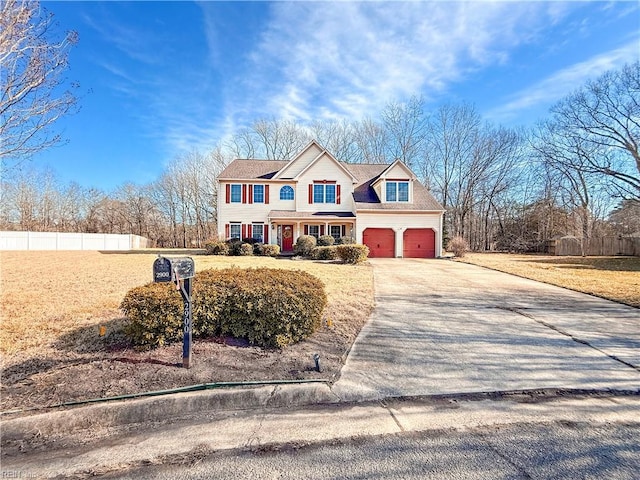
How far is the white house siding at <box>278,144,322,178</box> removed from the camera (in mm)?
23111

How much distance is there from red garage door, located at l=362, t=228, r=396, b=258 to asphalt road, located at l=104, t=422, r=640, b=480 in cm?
1864

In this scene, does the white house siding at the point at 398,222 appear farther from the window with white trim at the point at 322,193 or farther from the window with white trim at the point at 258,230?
the window with white trim at the point at 258,230

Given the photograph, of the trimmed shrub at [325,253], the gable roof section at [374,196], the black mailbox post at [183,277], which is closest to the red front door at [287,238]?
the trimmed shrub at [325,253]

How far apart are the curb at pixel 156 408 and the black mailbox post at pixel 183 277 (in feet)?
2.06

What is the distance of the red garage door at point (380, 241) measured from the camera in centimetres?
2120

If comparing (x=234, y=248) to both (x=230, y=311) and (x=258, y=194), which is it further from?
(x=230, y=311)

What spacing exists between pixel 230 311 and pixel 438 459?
304 centimetres

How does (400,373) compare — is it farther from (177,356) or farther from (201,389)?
(177,356)

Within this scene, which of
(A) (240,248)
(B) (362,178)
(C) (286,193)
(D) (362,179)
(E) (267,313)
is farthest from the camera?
(B) (362,178)

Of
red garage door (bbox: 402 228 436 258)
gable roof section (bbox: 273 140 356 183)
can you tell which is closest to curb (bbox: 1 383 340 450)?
red garage door (bbox: 402 228 436 258)

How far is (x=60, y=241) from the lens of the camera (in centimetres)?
3216

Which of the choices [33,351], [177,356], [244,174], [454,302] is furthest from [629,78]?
[33,351]

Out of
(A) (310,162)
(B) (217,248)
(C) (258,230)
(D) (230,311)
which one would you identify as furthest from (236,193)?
(D) (230,311)

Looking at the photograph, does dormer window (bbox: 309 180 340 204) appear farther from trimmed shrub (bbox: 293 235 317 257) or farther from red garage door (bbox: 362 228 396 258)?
trimmed shrub (bbox: 293 235 317 257)
